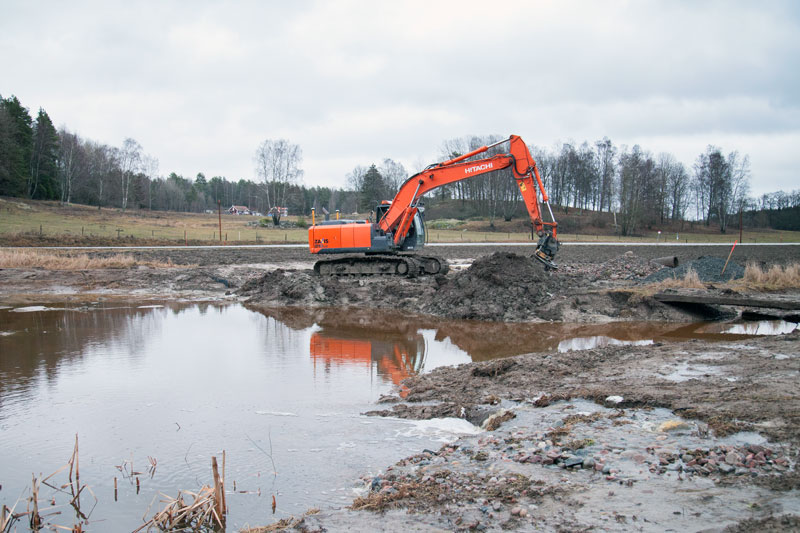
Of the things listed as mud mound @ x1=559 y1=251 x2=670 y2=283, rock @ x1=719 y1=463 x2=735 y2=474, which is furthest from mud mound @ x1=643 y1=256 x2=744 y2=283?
rock @ x1=719 y1=463 x2=735 y2=474

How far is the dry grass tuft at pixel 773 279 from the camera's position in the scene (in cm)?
1670

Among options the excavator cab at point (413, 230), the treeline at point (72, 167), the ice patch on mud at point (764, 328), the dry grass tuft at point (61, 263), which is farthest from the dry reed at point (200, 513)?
the treeline at point (72, 167)

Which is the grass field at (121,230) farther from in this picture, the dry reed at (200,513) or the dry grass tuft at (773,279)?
the dry reed at (200,513)

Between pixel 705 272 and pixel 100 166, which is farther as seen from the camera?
pixel 100 166

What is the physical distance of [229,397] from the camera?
7.93 meters

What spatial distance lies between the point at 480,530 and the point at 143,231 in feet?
160

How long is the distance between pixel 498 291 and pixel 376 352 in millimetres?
5495

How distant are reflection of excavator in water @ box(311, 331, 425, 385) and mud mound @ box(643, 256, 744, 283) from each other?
31.2 ft

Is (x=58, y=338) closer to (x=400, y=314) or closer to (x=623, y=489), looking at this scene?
(x=400, y=314)

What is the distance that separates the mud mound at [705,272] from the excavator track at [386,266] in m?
7.11

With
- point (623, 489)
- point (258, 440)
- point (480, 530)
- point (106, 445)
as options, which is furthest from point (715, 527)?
point (106, 445)

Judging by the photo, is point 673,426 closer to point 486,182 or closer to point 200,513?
point 200,513

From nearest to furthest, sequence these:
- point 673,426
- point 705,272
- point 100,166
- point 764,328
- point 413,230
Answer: point 673,426 → point 764,328 → point 705,272 → point 413,230 → point 100,166

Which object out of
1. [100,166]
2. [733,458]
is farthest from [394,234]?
[100,166]
